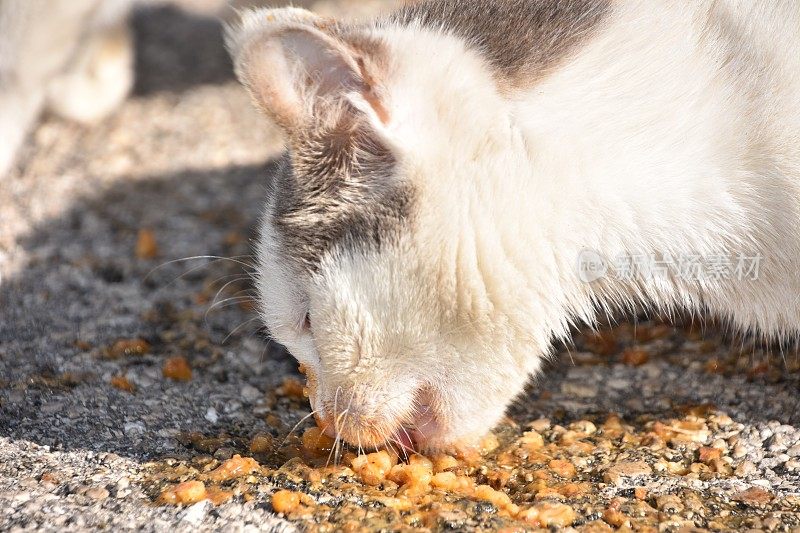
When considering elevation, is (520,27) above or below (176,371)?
above

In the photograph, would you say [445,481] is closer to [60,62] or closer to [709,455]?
[709,455]

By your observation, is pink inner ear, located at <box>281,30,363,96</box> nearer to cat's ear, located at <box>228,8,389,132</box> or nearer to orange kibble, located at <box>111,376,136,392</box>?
cat's ear, located at <box>228,8,389,132</box>

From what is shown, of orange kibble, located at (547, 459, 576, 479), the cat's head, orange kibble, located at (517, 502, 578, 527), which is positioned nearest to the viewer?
orange kibble, located at (517, 502, 578, 527)

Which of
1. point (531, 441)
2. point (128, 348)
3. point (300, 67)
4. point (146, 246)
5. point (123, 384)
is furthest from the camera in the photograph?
point (146, 246)

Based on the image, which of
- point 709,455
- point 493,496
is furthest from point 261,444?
point 709,455

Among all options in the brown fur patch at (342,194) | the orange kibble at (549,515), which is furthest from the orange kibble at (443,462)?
the brown fur patch at (342,194)

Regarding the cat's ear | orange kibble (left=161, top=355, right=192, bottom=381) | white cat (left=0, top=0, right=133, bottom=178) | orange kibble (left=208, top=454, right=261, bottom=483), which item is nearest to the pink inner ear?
the cat's ear
